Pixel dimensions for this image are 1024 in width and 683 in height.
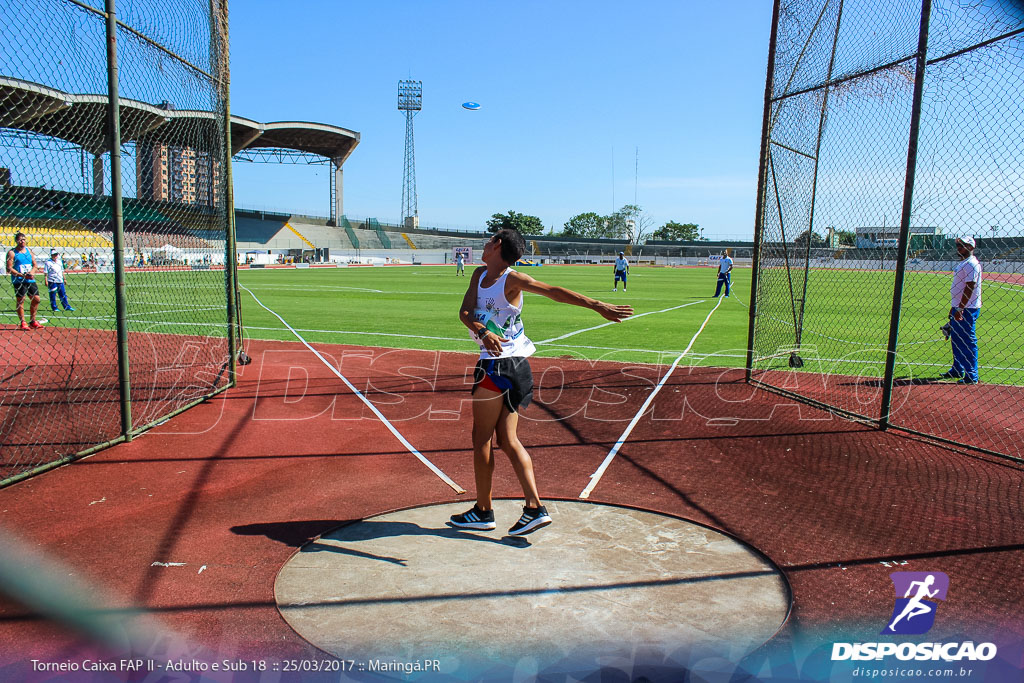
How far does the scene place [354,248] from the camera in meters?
89.4

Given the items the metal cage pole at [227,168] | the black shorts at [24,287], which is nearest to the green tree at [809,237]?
the metal cage pole at [227,168]

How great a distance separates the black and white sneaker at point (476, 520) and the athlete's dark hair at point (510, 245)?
1.85 metres

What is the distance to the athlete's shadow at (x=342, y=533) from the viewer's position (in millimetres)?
4723

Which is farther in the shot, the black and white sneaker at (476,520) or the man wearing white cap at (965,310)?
the man wearing white cap at (965,310)

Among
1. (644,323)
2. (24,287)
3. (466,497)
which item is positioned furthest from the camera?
(644,323)

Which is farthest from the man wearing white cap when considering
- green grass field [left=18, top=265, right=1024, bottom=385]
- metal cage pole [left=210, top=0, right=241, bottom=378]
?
metal cage pole [left=210, top=0, right=241, bottom=378]

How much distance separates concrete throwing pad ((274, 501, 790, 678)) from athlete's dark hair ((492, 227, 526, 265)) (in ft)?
6.51

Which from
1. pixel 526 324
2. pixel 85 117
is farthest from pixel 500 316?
pixel 526 324

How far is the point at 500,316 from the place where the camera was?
15.9ft

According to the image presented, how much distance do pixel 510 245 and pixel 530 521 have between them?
6.45 feet

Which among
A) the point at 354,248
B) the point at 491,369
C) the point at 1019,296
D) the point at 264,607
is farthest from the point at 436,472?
the point at 354,248

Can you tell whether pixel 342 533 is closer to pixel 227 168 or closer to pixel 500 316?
pixel 500 316

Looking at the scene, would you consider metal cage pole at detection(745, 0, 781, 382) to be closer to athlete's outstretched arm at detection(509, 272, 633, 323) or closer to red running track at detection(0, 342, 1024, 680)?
red running track at detection(0, 342, 1024, 680)

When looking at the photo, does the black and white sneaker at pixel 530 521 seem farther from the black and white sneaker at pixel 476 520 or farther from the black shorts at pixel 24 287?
the black shorts at pixel 24 287
